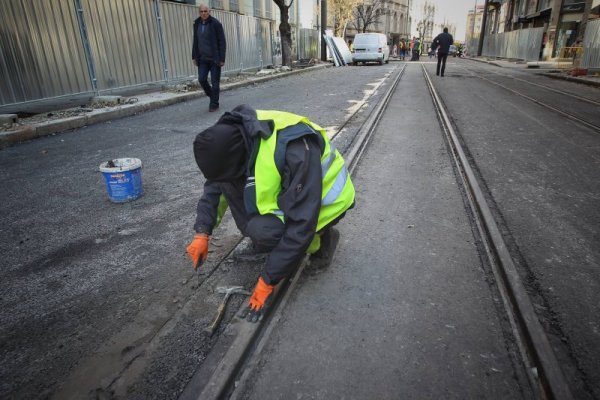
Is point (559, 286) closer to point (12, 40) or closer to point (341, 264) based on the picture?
point (341, 264)

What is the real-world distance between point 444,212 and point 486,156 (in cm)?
191

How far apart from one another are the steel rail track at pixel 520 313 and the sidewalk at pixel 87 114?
6.26 metres

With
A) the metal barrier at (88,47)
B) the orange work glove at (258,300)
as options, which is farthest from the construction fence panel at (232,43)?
the orange work glove at (258,300)

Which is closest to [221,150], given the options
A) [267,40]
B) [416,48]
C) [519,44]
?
[267,40]

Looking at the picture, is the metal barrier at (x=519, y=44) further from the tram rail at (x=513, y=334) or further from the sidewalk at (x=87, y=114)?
the tram rail at (x=513, y=334)

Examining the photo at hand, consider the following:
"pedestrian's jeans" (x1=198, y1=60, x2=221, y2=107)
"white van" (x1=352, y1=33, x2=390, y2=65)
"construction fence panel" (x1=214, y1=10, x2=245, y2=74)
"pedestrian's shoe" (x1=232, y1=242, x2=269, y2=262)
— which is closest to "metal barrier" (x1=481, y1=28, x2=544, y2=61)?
"white van" (x1=352, y1=33, x2=390, y2=65)

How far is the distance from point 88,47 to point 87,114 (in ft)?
6.68

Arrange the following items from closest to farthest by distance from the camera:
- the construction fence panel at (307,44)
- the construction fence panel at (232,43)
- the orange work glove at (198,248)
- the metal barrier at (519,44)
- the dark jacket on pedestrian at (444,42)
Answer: the orange work glove at (198,248) < the construction fence panel at (232,43) < the dark jacket on pedestrian at (444,42) < the construction fence panel at (307,44) < the metal barrier at (519,44)

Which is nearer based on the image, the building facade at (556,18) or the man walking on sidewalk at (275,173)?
the man walking on sidewalk at (275,173)

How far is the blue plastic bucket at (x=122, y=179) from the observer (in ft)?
10.7

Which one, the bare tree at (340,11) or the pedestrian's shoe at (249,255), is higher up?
the bare tree at (340,11)

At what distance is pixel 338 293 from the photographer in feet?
7.20

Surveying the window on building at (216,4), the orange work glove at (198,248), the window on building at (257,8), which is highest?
the window on building at (257,8)

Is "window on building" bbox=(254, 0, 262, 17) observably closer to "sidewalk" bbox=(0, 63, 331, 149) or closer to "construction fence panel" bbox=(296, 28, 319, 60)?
"construction fence panel" bbox=(296, 28, 319, 60)
